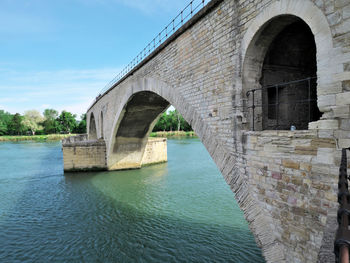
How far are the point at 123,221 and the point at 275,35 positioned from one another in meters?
8.28

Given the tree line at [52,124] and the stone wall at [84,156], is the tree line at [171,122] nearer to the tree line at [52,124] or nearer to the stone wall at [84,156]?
the tree line at [52,124]

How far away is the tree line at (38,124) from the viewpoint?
72438mm

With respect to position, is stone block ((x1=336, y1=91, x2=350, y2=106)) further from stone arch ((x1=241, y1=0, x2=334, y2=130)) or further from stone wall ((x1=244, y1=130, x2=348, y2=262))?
stone wall ((x1=244, y1=130, x2=348, y2=262))

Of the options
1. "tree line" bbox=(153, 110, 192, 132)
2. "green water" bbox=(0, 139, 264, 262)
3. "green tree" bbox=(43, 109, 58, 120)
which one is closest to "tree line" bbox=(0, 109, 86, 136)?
"green tree" bbox=(43, 109, 58, 120)

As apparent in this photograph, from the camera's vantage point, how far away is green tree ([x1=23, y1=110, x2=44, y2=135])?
7419 cm

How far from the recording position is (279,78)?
597 centimetres

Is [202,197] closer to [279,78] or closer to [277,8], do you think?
[279,78]

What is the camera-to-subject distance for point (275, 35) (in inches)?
200

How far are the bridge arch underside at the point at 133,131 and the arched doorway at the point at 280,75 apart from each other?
980 cm

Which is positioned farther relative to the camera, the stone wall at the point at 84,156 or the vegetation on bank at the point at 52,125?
the vegetation on bank at the point at 52,125

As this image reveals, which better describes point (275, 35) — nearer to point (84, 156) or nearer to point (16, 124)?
point (84, 156)

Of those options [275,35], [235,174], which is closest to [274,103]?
[275,35]

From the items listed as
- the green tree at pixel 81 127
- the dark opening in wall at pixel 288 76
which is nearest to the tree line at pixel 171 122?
the green tree at pixel 81 127

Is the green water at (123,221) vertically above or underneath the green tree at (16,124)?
underneath
